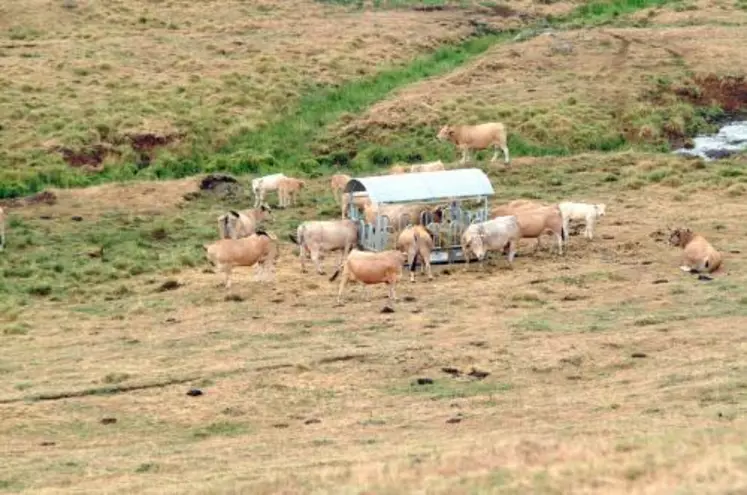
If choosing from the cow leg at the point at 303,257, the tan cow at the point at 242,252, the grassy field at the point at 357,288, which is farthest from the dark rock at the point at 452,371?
the cow leg at the point at 303,257

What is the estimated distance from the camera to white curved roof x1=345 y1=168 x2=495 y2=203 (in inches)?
1380

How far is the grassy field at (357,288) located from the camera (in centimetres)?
1927

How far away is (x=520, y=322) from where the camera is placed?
2827 centimetres

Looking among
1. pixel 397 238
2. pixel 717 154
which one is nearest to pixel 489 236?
pixel 397 238

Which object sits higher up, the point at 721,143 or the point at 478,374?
the point at 478,374

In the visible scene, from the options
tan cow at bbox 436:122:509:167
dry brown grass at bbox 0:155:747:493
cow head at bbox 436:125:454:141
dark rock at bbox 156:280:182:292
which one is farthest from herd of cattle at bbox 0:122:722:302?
cow head at bbox 436:125:454:141

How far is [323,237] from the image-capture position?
112ft

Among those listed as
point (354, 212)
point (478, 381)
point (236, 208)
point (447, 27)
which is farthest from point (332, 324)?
point (447, 27)

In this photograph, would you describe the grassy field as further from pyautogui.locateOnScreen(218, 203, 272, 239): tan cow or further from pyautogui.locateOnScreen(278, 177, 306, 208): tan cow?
pyautogui.locateOnScreen(218, 203, 272, 239): tan cow

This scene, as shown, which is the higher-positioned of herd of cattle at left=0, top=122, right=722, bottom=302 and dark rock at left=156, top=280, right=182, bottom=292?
herd of cattle at left=0, top=122, right=722, bottom=302

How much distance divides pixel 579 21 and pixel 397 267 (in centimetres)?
4168

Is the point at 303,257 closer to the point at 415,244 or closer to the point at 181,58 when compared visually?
the point at 415,244

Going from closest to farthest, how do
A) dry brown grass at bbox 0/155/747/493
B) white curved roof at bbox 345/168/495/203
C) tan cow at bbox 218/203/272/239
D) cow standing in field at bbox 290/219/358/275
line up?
dry brown grass at bbox 0/155/747/493 < cow standing in field at bbox 290/219/358/275 < white curved roof at bbox 345/168/495/203 < tan cow at bbox 218/203/272/239

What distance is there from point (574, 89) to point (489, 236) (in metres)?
23.4
